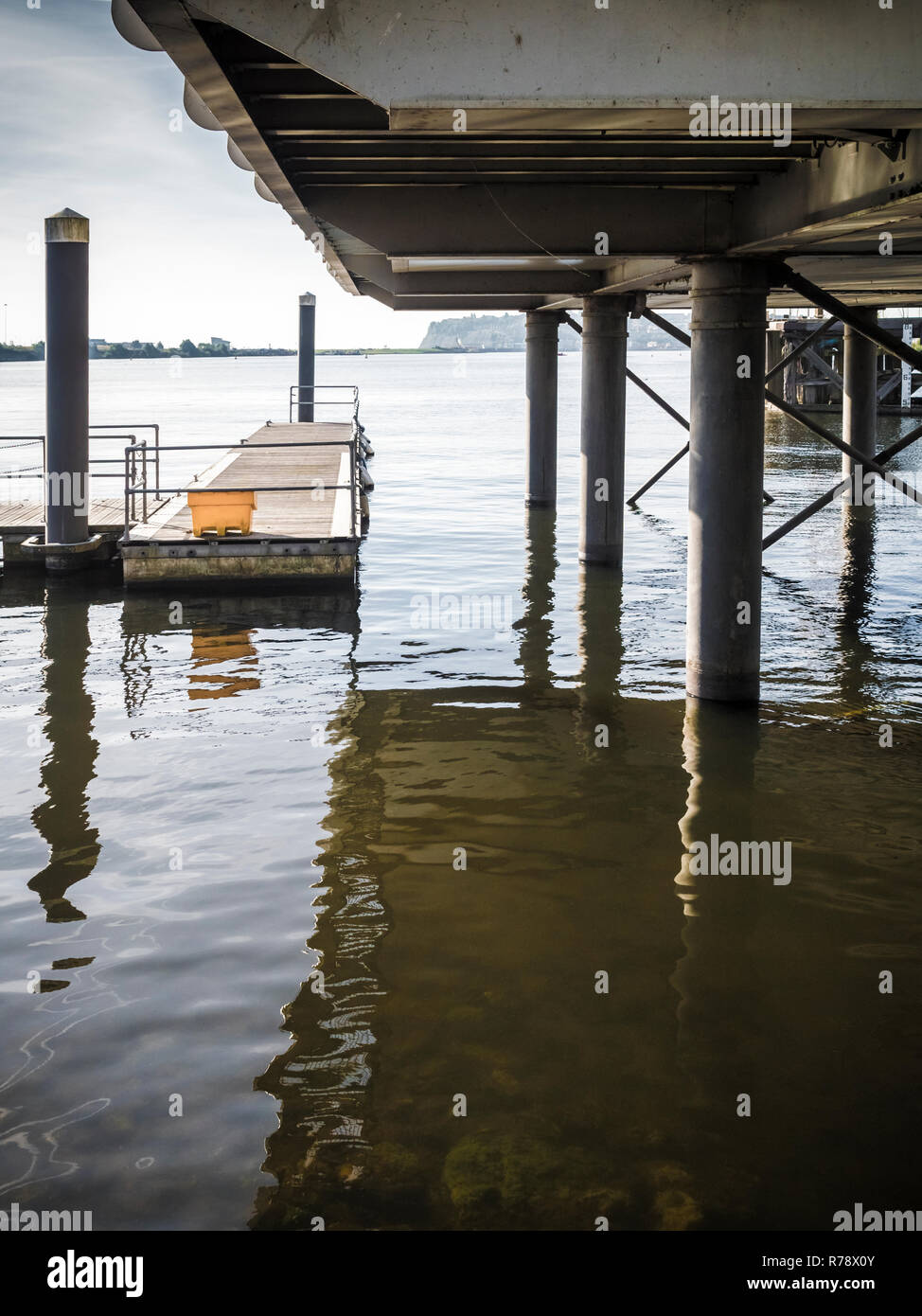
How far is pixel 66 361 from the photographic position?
64.3 feet

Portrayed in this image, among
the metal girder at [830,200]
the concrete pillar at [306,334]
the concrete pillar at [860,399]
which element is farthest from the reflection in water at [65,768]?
the concrete pillar at [306,334]

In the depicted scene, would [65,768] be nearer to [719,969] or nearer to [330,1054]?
[330,1054]

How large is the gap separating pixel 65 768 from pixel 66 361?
32.7 ft

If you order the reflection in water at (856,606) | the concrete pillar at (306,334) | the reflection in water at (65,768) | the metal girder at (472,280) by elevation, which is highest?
the concrete pillar at (306,334)

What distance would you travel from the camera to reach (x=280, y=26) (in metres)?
6.31

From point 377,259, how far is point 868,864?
13282 millimetres

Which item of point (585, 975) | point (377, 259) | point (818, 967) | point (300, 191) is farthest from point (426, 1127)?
point (377, 259)

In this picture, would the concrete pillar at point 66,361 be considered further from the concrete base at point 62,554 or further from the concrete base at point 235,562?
the concrete base at point 235,562

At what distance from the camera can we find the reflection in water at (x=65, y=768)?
9.01m

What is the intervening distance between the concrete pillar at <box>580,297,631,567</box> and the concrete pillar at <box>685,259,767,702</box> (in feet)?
26.1

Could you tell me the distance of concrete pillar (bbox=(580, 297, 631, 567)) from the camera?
20719mm

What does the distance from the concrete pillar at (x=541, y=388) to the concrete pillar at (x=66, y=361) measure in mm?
11028
